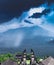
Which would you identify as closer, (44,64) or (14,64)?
(14,64)

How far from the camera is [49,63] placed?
93.8 feet

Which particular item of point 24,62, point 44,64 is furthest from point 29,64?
point 44,64

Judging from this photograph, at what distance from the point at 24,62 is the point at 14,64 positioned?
72cm

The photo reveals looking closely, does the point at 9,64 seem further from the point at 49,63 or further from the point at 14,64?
the point at 49,63

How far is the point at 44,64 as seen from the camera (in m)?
27.8

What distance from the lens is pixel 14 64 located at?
79.8ft

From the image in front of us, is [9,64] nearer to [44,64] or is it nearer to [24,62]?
[24,62]

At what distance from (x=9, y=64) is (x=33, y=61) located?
5.63 feet

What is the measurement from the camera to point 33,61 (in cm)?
2453

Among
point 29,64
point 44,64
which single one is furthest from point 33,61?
point 44,64

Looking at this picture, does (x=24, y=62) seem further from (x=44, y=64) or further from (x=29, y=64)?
(x=44, y=64)

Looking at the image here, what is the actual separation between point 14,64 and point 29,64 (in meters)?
1.06

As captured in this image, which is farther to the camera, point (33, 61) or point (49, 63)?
point (49, 63)

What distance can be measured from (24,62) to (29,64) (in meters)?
0.43
